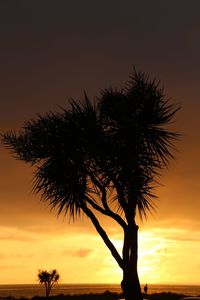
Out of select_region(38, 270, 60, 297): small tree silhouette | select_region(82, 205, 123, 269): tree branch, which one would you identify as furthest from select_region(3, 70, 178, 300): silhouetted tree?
select_region(38, 270, 60, 297): small tree silhouette

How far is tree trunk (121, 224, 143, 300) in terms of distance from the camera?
16.7 metres

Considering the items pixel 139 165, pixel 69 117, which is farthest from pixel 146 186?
pixel 69 117

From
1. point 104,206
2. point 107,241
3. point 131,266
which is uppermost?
point 104,206

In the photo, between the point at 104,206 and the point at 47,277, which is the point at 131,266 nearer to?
the point at 104,206

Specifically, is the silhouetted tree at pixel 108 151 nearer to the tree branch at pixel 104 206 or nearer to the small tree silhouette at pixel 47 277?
the tree branch at pixel 104 206

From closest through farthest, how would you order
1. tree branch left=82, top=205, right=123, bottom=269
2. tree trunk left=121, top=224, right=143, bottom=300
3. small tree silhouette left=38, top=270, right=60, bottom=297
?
tree trunk left=121, top=224, right=143, bottom=300 < tree branch left=82, top=205, right=123, bottom=269 < small tree silhouette left=38, top=270, right=60, bottom=297

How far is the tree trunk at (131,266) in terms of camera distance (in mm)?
16703

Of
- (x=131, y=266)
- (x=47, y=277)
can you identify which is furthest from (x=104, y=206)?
(x=47, y=277)

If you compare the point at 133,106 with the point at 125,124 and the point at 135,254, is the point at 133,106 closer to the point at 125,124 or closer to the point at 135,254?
the point at 125,124

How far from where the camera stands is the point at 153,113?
1777 cm

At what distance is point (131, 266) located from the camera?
16922 mm

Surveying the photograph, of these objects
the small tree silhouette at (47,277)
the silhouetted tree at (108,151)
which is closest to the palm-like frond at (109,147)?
the silhouetted tree at (108,151)

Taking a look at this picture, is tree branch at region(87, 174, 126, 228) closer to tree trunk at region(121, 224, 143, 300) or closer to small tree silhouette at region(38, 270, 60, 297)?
tree trunk at region(121, 224, 143, 300)

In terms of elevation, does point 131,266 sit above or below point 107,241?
below
